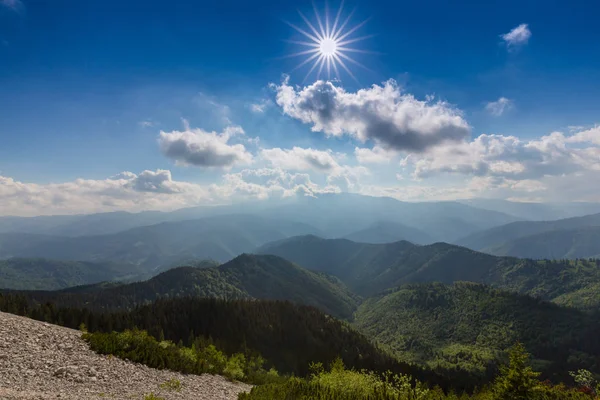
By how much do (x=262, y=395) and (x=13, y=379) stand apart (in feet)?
90.5

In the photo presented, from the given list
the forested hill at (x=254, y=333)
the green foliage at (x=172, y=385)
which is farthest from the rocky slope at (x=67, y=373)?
the forested hill at (x=254, y=333)

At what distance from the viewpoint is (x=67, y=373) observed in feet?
114

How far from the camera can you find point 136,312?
167 metres

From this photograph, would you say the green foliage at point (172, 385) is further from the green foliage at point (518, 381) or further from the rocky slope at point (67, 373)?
the green foliage at point (518, 381)

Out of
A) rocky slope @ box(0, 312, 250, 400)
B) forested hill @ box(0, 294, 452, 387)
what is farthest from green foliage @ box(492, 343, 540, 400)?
forested hill @ box(0, 294, 452, 387)

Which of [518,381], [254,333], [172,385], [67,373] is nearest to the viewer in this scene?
[67,373]

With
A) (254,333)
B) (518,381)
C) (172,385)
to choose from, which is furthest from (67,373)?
(254,333)

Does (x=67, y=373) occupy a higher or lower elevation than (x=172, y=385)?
higher

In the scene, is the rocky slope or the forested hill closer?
the rocky slope

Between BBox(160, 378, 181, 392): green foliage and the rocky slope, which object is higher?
the rocky slope

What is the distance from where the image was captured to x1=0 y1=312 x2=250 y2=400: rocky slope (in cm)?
3034

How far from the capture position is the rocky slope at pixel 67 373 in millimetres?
30344

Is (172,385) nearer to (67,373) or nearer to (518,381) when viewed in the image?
(67,373)

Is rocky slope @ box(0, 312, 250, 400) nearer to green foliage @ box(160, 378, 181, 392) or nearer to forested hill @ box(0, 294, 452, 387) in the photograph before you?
green foliage @ box(160, 378, 181, 392)
